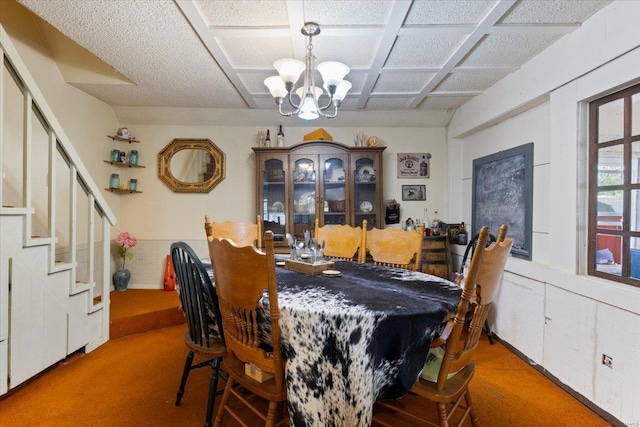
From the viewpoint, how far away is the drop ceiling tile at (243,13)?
1.76m

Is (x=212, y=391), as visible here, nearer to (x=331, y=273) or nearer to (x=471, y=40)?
(x=331, y=273)

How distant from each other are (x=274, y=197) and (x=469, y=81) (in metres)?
2.27

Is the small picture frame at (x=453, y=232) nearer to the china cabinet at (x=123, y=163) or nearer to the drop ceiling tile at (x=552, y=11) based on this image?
the drop ceiling tile at (x=552, y=11)

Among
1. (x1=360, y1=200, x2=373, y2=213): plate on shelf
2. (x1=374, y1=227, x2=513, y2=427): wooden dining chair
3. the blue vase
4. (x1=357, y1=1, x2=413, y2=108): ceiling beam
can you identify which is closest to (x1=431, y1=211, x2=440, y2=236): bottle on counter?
(x1=360, y1=200, x2=373, y2=213): plate on shelf

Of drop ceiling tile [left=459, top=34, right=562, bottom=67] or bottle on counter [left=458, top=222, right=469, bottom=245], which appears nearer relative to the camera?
drop ceiling tile [left=459, top=34, right=562, bottom=67]

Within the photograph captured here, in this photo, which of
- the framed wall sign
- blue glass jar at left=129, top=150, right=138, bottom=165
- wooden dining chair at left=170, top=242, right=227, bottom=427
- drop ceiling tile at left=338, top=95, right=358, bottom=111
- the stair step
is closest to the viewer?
wooden dining chair at left=170, top=242, right=227, bottom=427

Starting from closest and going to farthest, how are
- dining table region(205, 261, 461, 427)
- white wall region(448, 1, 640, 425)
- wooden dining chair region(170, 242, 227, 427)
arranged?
dining table region(205, 261, 461, 427), wooden dining chair region(170, 242, 227, 427), white wall region(448, 1, 640, 425)

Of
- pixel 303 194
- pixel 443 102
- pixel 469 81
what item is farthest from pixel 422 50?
pixel 303 194

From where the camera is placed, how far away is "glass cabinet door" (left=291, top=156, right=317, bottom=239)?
3.57 m

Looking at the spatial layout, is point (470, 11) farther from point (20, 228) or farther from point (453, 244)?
point (20, 228)

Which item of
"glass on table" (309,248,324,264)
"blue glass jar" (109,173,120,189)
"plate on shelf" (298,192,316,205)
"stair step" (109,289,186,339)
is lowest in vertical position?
"stair step" (109,289,186,339)

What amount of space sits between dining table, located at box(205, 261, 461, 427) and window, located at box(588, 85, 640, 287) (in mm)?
1273

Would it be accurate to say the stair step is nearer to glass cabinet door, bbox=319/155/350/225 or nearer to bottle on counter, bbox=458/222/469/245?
glass cabinet door, bbox=319/155/350/225

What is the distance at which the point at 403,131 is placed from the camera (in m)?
3.91
